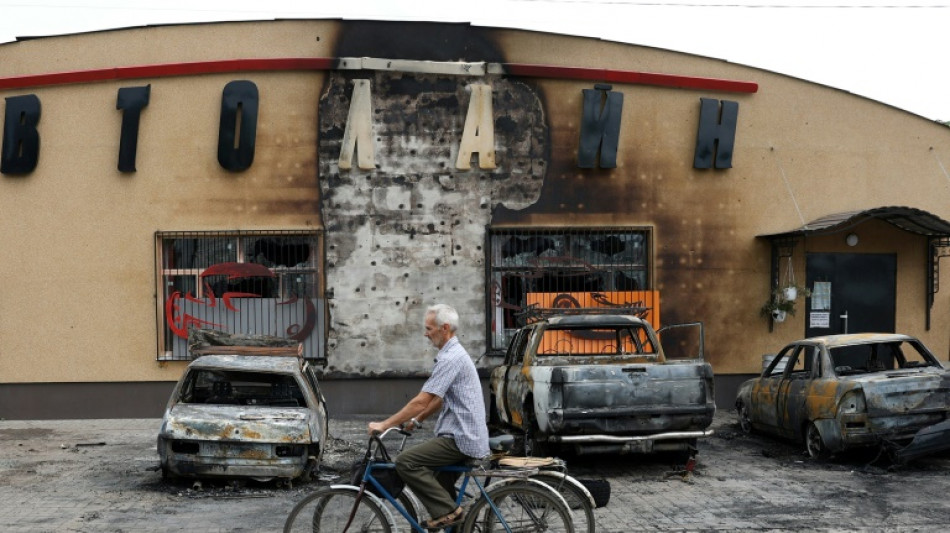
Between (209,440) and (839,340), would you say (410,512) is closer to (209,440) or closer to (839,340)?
(209,440)

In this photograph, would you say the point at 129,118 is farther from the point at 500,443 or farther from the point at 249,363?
the point at 500,443

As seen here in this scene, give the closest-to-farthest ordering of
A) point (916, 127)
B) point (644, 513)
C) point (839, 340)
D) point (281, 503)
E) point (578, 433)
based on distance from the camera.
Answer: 1. point (644, 513)
2. point (281, 503)
3. point (578, 433)
4. point (839, 340)
5. point (916, 127)

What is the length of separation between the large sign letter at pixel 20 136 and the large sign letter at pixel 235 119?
9.68 ft

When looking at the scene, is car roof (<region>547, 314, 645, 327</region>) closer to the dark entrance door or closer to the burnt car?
the burnt car

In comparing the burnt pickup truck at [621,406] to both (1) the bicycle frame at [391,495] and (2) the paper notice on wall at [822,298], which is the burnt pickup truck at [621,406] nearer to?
(1) the bicycle frame at [391,495]

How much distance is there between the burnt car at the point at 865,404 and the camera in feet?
32.7

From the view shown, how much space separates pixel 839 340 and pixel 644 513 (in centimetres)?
423

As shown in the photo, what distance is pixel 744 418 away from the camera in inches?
504

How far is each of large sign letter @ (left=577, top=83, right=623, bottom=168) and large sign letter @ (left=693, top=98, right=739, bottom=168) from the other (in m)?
1.39

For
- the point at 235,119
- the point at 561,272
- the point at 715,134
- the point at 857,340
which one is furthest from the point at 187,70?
the point at 857,340

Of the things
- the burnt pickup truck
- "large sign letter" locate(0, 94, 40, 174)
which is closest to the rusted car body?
the burnt pickup truck

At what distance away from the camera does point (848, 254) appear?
1588 centimetres

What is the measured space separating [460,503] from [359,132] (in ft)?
32.5

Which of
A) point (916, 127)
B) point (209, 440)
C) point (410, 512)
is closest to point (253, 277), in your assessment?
A: point (209, 440)
